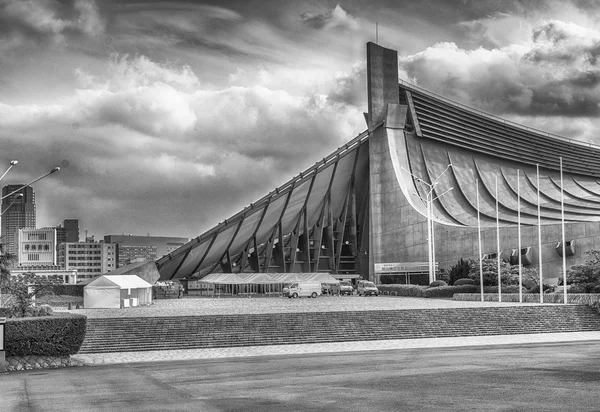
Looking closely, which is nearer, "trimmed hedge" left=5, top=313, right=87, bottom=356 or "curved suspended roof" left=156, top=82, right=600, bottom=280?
"trimmed hedge" left=5, top=313, right=87, bottom=356

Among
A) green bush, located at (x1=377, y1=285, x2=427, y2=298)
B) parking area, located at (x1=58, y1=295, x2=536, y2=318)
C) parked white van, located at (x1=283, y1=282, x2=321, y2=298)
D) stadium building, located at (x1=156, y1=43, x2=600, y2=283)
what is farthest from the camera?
stadium building, located at (x1=156, y1=43, x2=600, y2=283)

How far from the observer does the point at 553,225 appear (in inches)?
2285

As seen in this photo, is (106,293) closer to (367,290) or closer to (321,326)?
→ (321,326)

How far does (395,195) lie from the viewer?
7725cm

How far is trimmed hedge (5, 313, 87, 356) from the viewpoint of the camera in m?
24.2

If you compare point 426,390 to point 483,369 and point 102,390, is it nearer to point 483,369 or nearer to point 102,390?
point 483,369

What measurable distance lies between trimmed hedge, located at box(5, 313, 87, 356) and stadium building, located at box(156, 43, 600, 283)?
154 feet

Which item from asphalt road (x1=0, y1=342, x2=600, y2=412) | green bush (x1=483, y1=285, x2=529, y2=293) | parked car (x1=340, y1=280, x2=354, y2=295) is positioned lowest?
asphalt road (x1=0, y1=342, x2=600, y2=412)

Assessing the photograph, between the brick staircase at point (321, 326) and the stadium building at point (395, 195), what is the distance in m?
32.9

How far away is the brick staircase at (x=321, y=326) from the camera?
1164 inches

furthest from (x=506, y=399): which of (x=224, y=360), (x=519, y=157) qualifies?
(x=519, y=157)

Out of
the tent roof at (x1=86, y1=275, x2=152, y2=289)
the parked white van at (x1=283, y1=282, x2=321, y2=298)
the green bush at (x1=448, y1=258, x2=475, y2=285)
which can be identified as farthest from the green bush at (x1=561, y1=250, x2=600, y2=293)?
the tent roof at (x1=86, y1=275, x2=152, y2=289)

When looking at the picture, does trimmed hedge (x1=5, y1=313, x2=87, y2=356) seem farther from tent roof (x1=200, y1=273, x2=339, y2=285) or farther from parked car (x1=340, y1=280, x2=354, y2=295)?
parked car (x1=340, y1=280, x2=354, y2=295)

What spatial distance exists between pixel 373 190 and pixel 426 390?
63495mm
